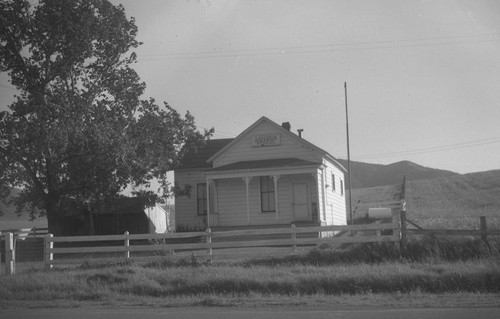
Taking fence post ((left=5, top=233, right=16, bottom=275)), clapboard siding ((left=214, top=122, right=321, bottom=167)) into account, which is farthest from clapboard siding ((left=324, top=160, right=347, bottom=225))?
fence post ((left=5, top=233, right=16, bottom=275))

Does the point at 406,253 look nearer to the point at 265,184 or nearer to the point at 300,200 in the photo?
the point at 300,200

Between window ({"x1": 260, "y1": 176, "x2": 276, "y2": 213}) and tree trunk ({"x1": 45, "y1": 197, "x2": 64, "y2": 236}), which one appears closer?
tree trunk ({"x1": 45, "y1": 197, "x2": 64, "y2": 236})

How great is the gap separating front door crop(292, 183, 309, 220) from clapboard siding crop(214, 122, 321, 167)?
1.59 m

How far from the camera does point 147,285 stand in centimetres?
1467

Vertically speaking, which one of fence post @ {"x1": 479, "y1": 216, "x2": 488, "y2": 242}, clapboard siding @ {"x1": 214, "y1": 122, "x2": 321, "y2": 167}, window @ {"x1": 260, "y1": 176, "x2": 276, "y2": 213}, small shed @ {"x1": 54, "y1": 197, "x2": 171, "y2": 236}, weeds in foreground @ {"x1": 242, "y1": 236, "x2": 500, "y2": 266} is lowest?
weeds in foreground @ {"x1": 242, "y1": 236, "x2": 500, "y2": 266}

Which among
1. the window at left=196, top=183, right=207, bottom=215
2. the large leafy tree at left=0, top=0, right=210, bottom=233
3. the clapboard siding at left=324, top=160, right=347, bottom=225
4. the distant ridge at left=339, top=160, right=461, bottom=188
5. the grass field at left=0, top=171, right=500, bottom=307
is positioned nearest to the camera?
the grass field at left=0, top=171, right=500, bottom=307

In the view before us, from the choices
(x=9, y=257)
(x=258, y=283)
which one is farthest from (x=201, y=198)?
(x=258, y=283)

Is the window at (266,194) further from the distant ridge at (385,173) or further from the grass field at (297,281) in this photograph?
the distant ridge at (385,173)

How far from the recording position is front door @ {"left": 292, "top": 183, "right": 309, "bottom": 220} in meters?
30.2

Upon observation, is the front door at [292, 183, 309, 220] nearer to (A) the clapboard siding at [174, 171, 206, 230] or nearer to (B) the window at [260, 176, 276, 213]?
(B) the window at [260, 176, 276, 213]

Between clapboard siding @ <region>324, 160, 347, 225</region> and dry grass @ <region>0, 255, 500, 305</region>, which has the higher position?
clapboard siding @ <region>324, 160, 347, 225</region>

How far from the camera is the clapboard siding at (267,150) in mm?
30172

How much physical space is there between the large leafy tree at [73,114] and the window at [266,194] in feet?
17.5

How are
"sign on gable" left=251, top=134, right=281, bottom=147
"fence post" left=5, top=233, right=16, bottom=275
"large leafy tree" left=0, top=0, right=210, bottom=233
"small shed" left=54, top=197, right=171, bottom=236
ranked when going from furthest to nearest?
"small shed" left=54, top=197, right=171, bottom=236 < "sign on gable" left=251, top=134, right=281, bottom=147 < "large leafy tree" left=0, top=0, right=210, bottom=233 < "fence post" left=5, top=233, right=16, bottom=275
